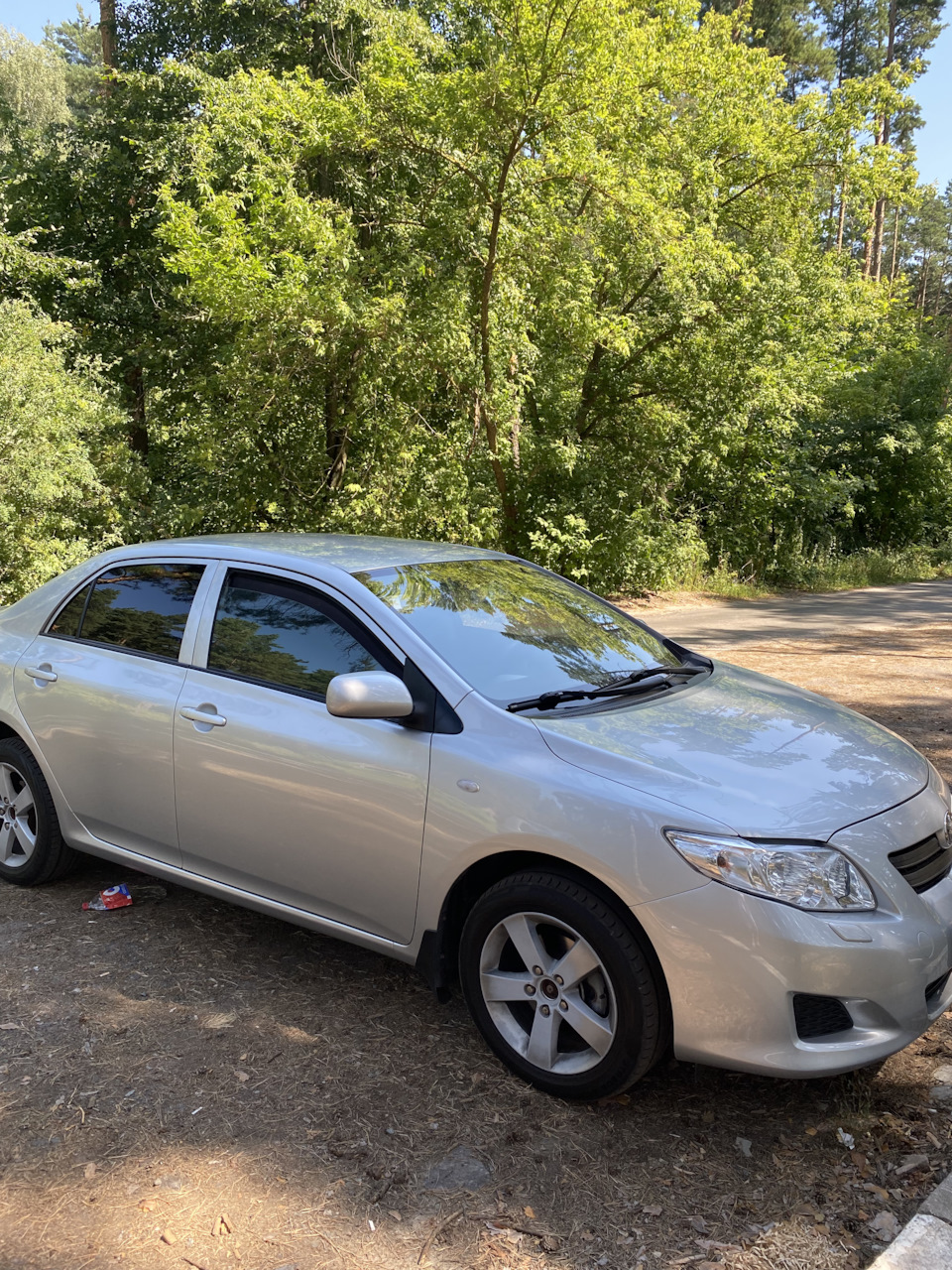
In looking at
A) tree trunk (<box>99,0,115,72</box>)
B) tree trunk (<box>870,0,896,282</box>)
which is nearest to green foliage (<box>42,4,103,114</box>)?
tree trunk (<box>99,0,115,72</box>)

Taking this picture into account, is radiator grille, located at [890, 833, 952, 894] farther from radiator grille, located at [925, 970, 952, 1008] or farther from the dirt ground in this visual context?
the dirt ground

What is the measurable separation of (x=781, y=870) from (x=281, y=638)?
78.2 inches

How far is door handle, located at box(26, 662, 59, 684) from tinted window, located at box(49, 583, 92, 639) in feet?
0.59

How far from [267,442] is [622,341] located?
5706 mm

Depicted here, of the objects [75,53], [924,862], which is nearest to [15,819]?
[924,862]

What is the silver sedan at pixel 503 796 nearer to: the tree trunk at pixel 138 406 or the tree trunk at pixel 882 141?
the tree trunk at pixel 138 406

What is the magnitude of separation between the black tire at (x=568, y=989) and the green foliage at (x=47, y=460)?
40.5ft

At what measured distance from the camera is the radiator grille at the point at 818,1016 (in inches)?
109

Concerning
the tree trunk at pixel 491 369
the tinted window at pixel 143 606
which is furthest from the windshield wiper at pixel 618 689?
the tree trunk at pixel 491 369

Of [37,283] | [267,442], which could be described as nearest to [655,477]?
[267,442]

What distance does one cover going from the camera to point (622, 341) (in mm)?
15094

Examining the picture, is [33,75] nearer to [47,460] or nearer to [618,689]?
[47,460]

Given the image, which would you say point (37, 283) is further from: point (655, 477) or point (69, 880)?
point (69, 880)

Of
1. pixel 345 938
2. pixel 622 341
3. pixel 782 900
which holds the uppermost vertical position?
pixel 622 341
